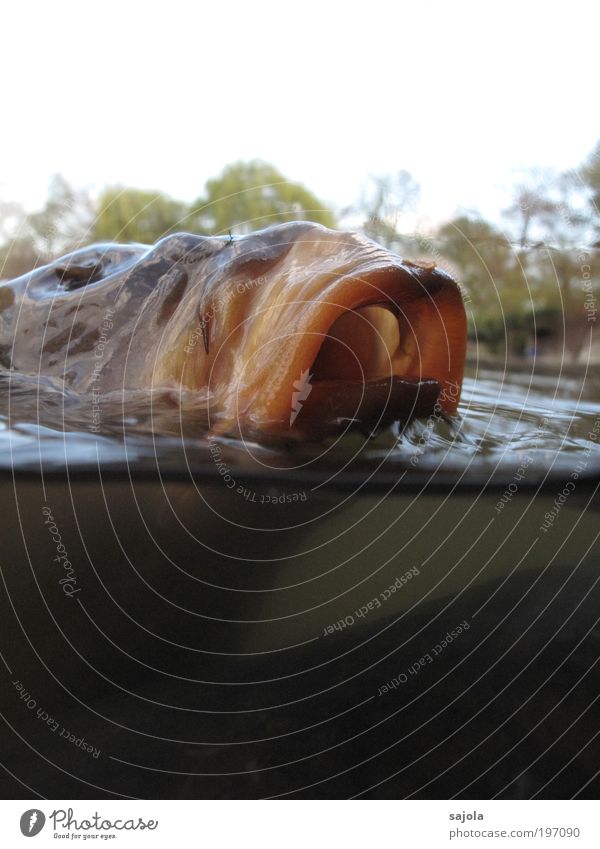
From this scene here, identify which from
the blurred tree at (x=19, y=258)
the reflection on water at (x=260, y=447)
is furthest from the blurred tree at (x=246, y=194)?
the reflection on water at (x=260, y=447)

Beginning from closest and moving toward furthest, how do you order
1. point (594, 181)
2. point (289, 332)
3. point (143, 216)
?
point (289, 332) < point (594, 181) < point (143, 216)

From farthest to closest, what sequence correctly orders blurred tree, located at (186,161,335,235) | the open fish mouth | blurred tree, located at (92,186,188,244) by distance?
blurred tree, located at (92,186,188,244)
blurred tree, located at (186,161,335,235)
the open fish mouth

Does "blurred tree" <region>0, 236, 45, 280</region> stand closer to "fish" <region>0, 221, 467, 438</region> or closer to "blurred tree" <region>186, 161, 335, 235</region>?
"fish" <region>0, 221, 467, 438</region>

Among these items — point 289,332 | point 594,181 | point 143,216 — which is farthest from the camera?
point 143,216

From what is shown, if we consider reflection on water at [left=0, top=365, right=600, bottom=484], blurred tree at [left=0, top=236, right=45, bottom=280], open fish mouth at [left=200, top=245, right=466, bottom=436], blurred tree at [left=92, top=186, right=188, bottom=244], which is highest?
blurred tree at [left=92, top=186, right=188, bottom=244]

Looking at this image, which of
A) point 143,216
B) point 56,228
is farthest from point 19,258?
point 143,216

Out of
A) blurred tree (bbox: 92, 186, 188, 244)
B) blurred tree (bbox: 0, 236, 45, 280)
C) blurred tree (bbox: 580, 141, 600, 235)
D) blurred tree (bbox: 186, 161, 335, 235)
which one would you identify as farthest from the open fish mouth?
blurred tree (bbox: 92, 186, 188, 244)

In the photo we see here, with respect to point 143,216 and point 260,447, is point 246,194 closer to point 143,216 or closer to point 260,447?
point 143,216
